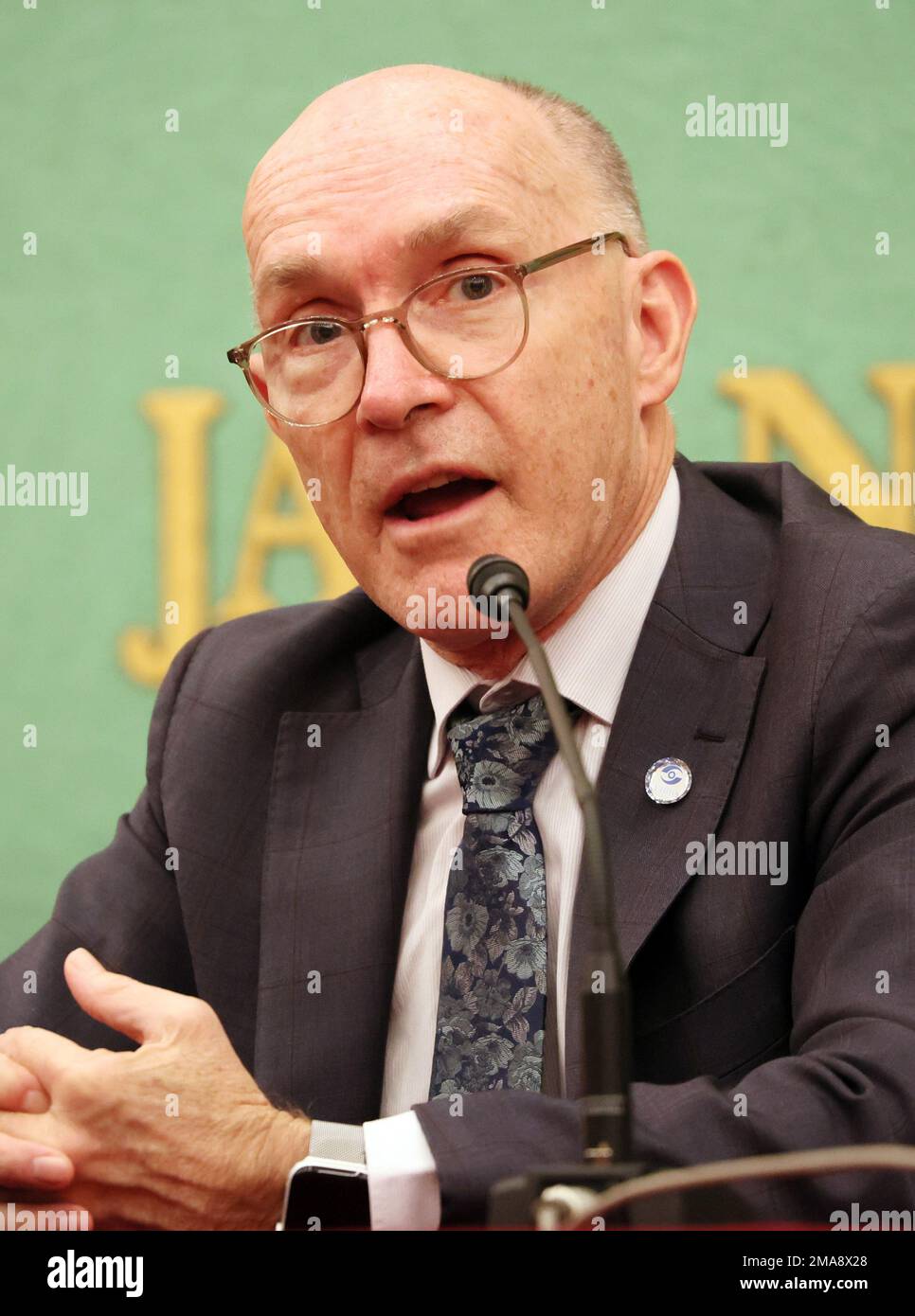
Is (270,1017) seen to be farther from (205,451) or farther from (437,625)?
(205,451)

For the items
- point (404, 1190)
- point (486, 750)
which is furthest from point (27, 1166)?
point (486, 750)

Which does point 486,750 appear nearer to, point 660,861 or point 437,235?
point 660,861

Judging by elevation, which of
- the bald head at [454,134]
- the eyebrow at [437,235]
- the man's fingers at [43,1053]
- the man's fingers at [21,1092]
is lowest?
the man's fingers at [21,1092]

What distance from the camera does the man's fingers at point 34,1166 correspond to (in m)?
1.05

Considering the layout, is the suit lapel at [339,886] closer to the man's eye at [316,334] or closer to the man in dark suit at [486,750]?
the man in dark suit at [486,750]

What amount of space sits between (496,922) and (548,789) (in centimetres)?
14

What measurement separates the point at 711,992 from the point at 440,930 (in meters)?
0.29

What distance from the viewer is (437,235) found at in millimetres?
1405

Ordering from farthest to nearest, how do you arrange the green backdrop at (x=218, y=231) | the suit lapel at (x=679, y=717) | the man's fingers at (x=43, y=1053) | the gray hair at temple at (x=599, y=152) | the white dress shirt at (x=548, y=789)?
the green backdrop at (x=218, y=231), the gray hair at temple at (x=599, y=152), the white dress shirt at (x=548, y=789), the suit lapel at (x=679, y=717), the man's fingers at (x=43, y=1053)

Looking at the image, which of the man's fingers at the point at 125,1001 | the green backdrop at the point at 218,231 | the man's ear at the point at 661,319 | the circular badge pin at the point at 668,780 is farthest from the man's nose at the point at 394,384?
the green backdrop at the point at 218,231

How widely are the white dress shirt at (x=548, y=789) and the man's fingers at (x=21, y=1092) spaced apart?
14.6 inches

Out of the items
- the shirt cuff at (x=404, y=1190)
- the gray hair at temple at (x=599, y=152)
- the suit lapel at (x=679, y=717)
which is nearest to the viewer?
the shirt cuff at (x=404, y=1190)

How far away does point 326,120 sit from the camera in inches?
59.5
